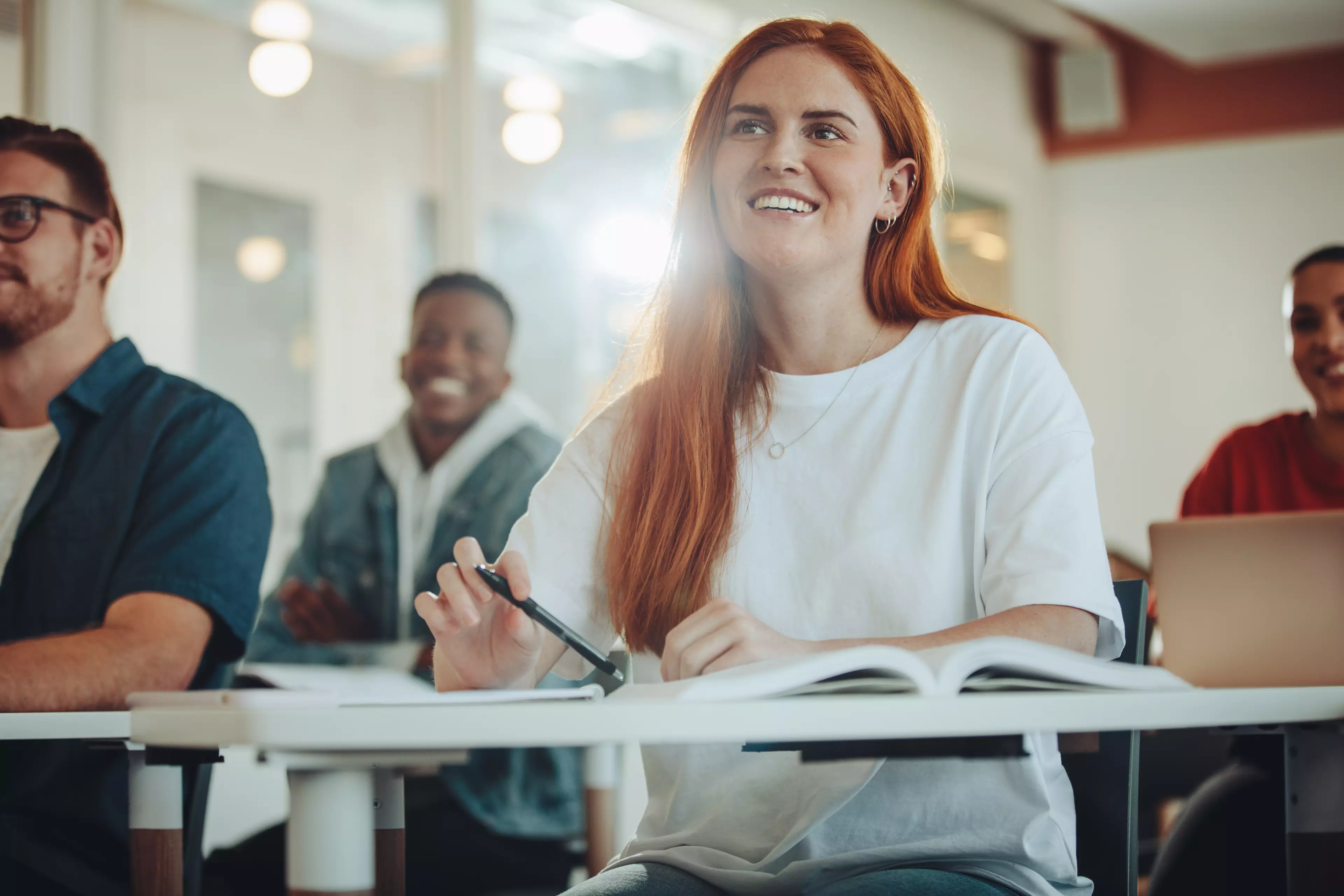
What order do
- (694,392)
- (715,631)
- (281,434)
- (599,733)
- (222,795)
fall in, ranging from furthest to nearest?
(281,434)
(222,795)
(694,392)
(715,631)
(599,733)

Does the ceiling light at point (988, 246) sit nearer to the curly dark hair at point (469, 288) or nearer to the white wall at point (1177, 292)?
the white wall at point (1177, 292)

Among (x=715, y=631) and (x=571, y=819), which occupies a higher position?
(x=715, y=631)

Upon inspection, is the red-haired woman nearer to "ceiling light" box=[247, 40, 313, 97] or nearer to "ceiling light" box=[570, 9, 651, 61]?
"ceiling light" box=[247, 40, 313, 97]

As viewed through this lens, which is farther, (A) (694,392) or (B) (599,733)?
(A) (694,392)

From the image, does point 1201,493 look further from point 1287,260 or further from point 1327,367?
point 1287,260

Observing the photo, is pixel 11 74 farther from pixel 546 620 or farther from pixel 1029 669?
pixel 1029 669

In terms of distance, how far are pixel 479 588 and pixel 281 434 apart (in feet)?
9.48

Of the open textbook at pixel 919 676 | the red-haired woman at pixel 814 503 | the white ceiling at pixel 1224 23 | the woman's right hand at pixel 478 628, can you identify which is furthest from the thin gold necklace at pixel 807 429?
the white ceiling at pixel 1224 23

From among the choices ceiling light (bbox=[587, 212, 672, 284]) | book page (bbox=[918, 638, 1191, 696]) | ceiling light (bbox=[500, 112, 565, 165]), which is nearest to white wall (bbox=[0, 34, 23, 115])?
ceiling light (bbox=[500, 112, 565, 165])

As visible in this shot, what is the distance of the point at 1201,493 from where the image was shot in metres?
2.29

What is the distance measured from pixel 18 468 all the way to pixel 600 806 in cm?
86

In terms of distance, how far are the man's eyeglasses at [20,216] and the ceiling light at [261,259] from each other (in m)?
2.17

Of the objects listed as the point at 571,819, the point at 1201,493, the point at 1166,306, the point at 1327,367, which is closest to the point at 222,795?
the point at 571,819

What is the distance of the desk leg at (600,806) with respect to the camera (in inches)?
71.1
